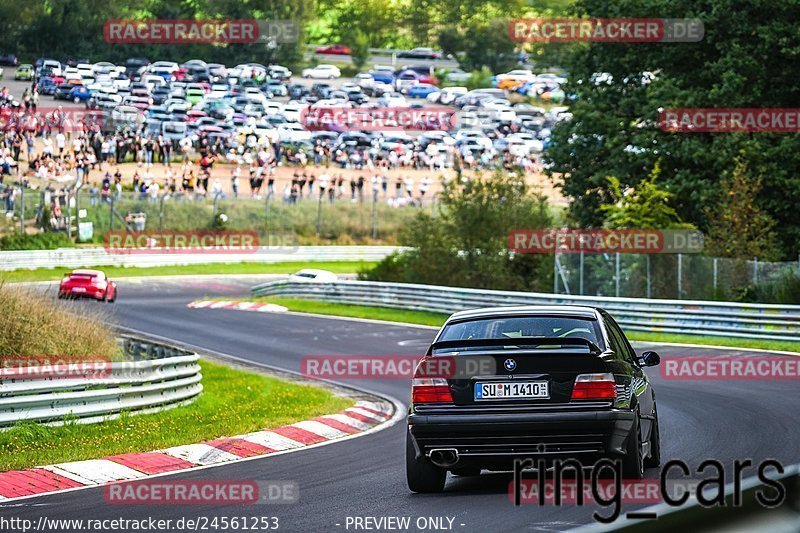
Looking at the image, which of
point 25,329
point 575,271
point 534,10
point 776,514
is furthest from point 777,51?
point 534,10

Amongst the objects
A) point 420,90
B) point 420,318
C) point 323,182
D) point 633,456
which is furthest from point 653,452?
point 420,90

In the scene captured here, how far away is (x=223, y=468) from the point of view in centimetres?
1212

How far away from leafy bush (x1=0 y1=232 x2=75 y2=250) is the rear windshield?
148 ft

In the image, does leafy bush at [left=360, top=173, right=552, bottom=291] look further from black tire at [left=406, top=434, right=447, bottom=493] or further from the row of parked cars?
the row of parked cars

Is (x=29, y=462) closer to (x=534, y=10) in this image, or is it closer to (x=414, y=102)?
(x=414, y=102)

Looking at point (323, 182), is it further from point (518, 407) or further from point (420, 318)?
point (518, 407)

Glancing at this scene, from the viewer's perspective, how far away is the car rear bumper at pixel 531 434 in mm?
9297

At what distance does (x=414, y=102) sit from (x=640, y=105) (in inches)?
2437

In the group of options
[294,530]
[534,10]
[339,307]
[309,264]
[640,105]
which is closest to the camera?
[294,530]

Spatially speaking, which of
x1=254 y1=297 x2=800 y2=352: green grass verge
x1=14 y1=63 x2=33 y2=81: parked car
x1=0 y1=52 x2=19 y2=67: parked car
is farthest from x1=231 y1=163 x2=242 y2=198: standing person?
x1=0 y1=52 x2=19 y2=67: parked car

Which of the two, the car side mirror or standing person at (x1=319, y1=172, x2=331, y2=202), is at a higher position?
standing person at (x1=319, y1=172, x2=331, y2=202)

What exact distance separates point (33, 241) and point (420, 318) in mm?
23375

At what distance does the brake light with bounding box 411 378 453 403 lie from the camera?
9.56 m

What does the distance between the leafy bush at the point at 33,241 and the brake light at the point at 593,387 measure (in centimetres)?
4637
